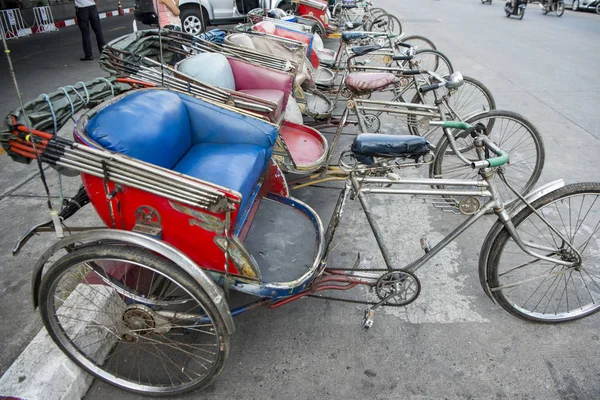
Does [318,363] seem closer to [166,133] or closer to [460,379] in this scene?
[460,379]

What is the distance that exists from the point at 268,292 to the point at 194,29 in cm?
903

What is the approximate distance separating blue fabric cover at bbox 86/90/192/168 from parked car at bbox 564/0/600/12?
1858 cm

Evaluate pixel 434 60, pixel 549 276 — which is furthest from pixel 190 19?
pixel 549 276

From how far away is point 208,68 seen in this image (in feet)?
11.6

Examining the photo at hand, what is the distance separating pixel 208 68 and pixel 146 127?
1.64 meters

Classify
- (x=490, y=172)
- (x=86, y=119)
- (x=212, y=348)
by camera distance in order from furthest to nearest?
1. (x=212, y=348)
2. (x=490, y=172)
3. (x=86, y=119)

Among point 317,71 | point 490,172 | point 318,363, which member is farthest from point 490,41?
point 318,363

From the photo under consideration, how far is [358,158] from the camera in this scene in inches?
80.8

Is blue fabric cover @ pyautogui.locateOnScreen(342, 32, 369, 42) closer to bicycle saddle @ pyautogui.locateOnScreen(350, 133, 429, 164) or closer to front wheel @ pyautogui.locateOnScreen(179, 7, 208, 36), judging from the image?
bicycle saddle @ pyautogui.locateOnScreen(350, 133, 429, 164)

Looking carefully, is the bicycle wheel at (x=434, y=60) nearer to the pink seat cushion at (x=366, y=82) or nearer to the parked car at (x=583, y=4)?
the pink seat cushion at (x=366, y=82)

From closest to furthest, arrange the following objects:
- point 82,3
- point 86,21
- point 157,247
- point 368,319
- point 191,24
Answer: point 157,247
point 368,319
point 82,3
point 86,21
point 191,24

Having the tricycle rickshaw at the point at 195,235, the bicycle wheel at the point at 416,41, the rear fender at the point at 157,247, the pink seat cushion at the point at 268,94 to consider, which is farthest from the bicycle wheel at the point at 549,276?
the bicycle wheel at the point at 416,41

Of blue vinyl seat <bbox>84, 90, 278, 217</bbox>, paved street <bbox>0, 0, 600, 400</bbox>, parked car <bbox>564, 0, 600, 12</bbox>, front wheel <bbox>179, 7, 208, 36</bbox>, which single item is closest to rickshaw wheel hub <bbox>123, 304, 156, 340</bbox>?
paved street <bbox>0, 0, 600, 400</bbox>

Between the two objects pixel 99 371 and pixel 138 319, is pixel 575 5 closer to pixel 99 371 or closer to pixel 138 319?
pixel 138 319
